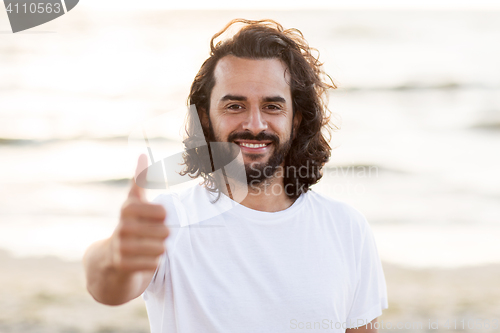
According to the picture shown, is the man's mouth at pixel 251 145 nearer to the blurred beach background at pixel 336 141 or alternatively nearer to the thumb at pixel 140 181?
the thumb at pixel 140 181

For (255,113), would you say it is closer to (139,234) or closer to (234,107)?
(234,107)

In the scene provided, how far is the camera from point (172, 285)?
6.90 feet

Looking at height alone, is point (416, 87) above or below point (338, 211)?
below

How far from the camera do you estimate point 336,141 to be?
10.6 m

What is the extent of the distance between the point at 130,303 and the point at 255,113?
461 cm

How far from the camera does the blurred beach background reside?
21.8ft

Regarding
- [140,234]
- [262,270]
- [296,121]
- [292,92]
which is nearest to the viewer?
[140,234]

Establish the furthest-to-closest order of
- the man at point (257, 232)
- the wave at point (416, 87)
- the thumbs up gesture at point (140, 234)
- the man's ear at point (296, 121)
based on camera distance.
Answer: the wave at point (416, 87) → the man's ear at point (296, 121) → the man at point (257, 232) → the thumbs up gesture at point (140, 234)

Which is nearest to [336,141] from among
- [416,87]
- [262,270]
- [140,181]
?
[416,87]

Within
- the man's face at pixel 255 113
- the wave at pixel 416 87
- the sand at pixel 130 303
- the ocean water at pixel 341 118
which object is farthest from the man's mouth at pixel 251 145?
the wave at pixel 416 87

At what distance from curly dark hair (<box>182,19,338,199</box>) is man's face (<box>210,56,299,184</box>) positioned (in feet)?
0.38

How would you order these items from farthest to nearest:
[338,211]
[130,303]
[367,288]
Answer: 1. [130,303]
2. [338,211]
3. [367,288]

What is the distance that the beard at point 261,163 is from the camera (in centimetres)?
260

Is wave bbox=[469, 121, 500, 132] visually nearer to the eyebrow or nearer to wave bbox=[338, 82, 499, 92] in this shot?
wave bbox=[338, 82, 499, 92]
